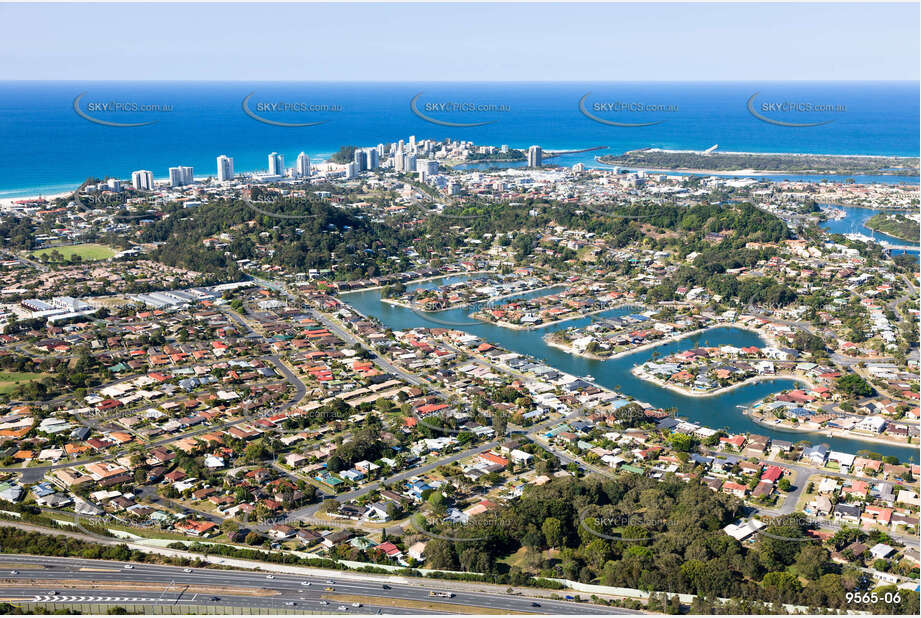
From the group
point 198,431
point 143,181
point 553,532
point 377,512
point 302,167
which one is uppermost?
point 302,167

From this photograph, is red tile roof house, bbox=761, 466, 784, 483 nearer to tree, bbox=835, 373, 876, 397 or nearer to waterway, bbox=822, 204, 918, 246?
tree, bbox=835, 373, 876, 397

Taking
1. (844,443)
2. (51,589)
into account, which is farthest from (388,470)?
(844,443)

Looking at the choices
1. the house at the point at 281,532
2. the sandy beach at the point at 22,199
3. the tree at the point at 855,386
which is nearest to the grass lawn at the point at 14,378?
the house at the point at 281,532

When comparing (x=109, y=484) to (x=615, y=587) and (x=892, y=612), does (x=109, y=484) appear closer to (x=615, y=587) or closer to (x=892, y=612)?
(x=615, y=587)

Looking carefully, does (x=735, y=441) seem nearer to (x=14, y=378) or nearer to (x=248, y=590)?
(x=248, y=590)

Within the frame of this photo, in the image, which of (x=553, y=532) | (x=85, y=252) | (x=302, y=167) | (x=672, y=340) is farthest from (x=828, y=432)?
(x=302, y=167)

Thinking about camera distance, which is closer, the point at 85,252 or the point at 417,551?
the point at 417,551

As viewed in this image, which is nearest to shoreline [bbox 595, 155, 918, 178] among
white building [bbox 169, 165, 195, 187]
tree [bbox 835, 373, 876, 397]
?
white building [bbox 169, 165, 195, 187]
